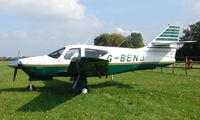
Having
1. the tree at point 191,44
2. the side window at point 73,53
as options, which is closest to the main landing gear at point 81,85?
the side window at point 73,53

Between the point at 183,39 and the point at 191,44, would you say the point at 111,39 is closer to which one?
the point at 183,39

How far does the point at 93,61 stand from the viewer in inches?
220

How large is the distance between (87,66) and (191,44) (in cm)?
4314

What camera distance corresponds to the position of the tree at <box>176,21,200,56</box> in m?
40.3

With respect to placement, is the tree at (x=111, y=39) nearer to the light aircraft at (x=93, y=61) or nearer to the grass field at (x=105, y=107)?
the light aircraft at (x=93, y=61)

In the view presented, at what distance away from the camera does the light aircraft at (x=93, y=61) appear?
6121 millimetres

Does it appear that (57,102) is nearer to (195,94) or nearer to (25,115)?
(25,115)

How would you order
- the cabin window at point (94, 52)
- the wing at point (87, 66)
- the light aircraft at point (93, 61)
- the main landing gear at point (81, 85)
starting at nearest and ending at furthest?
the wing at point (87, 66), the light aircraft at point (93, 61), the main landing gear at point (81, 85), the cabin window at point (94, 52)

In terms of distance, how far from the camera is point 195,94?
246 inches

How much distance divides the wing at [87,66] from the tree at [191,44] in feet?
135

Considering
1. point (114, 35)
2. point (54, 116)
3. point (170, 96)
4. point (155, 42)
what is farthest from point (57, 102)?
point (114, 35)

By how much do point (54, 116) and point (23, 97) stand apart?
246 cm

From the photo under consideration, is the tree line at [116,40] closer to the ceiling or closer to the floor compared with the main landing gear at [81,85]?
closer to the ceiling

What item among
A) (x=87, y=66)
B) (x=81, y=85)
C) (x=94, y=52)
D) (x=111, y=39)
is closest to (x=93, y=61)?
(x=87, y=66)
